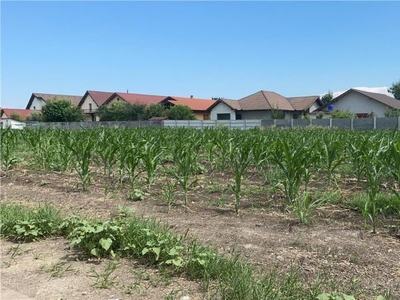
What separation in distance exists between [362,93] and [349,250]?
53878 mm

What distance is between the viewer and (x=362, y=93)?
5156cm

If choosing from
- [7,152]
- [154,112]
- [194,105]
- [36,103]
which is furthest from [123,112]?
[7,152]

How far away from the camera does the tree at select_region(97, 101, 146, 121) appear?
57.3m

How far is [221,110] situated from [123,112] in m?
16.1

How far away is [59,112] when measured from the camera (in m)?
61.0

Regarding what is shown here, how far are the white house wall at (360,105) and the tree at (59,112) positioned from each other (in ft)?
146

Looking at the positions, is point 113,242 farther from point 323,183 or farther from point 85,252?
point 323,183

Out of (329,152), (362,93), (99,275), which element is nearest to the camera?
(99,275)

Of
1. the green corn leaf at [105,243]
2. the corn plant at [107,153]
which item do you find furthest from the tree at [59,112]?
the green corn leaf at [105,243]

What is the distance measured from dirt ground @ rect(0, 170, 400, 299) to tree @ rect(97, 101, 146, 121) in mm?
53444

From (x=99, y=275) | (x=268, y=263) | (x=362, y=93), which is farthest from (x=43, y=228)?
(x=362, y=93)

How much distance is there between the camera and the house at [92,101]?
226 ft

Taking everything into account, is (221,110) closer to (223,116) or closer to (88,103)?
(223,116)

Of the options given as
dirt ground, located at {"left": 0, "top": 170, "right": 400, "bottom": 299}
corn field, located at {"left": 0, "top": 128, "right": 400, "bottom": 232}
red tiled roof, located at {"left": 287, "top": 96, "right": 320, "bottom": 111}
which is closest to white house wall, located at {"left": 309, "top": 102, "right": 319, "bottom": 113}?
red tiled roof, located at {"left": 287, "top": 96, "right": 320, "bottom": 111}
